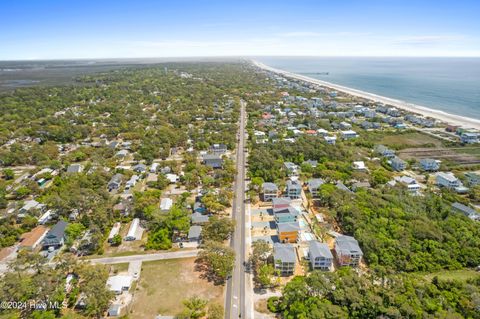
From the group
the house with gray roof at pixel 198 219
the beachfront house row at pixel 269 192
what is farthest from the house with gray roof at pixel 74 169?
the beachfront house row at pixel 269 192

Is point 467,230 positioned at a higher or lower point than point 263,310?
higher

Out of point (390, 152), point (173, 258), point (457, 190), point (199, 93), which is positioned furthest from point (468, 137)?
point (199, 93)

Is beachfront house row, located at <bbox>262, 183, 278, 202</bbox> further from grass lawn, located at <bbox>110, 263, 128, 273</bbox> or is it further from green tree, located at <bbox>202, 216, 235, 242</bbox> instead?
grass lawn, located at <bbox>110, 263, 128, 273</bbox>

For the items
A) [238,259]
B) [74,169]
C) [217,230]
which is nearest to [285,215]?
[238,259]

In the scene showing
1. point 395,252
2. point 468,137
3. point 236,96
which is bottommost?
point 395,252

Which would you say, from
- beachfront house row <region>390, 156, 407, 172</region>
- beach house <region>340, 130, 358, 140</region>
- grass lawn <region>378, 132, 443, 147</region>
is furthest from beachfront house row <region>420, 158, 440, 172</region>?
beach house <region>340, 130, 358, 140</region>

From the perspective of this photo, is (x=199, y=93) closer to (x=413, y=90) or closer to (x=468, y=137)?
(x=468, y=137)
